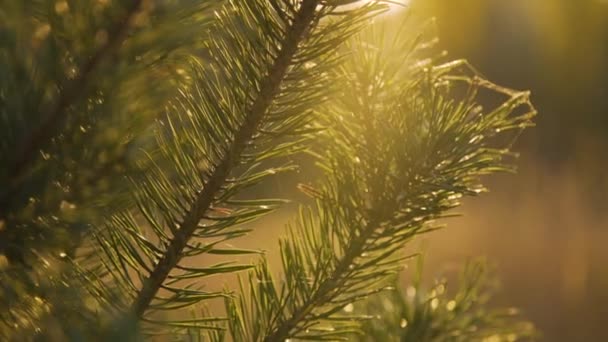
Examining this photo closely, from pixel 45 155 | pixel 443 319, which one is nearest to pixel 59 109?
pixel 45 155

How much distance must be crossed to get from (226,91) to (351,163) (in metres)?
0.08

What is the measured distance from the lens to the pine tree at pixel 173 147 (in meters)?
0.23

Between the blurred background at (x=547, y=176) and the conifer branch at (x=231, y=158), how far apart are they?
2137 mm

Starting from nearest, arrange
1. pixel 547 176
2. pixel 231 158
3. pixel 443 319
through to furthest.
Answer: pixel 231 158, pixel 443 319, pixel 547 176

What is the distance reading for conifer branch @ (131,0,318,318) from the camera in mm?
224

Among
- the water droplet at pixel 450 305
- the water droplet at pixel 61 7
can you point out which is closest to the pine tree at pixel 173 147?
the water droplet at pixel 61 7

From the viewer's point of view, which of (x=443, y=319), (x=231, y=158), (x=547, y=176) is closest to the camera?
(x=231, y=158)

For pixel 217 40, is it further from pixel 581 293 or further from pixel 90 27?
pixel 581 293

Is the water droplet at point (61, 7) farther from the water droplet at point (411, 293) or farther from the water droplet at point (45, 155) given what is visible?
the water droplet at point (411, 293)

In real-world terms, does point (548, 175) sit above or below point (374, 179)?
above

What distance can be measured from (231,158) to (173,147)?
0.07 feet

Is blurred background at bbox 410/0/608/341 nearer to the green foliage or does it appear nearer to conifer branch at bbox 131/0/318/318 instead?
the green foliage

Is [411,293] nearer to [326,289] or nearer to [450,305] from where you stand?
[450,305]

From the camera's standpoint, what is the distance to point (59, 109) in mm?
245
